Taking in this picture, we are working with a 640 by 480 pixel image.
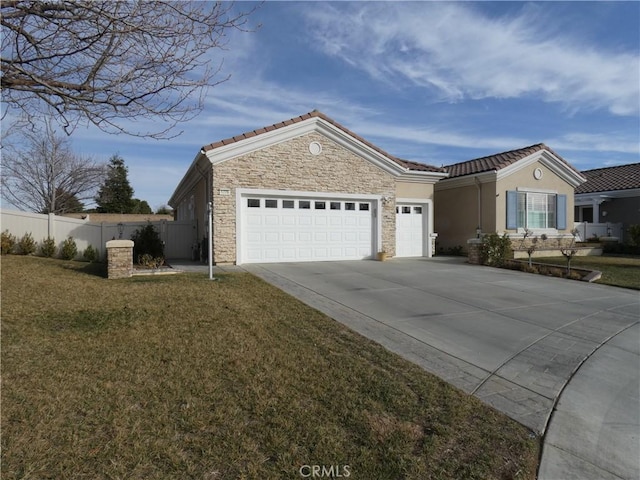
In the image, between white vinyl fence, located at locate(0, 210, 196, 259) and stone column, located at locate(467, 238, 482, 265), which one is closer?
white vinyl fence, located at locate(0, 210, 196, 259)

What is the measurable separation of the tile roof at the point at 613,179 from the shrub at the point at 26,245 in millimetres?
29364

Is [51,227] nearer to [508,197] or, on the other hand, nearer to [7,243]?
[7,243]

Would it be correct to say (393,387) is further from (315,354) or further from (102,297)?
(102,297)

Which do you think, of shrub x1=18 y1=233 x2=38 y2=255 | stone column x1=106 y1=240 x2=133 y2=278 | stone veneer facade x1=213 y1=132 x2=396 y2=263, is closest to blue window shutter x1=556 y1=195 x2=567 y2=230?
stone veneer facade x1=213 y1=132 x2=396 y2=263

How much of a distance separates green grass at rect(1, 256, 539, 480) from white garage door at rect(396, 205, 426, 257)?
11.5m

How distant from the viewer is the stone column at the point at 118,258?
9.79 metres

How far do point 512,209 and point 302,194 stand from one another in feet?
33.2

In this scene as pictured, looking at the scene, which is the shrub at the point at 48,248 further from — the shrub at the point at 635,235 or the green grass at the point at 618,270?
the shrub at the point at 635,235

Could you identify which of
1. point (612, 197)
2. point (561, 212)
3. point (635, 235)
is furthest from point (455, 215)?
point (612, 197)

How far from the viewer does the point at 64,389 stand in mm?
3674

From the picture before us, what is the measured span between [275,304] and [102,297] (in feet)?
10.9

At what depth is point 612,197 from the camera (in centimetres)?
2317

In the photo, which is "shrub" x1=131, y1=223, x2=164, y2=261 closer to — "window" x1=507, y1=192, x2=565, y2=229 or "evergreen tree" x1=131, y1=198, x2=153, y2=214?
"window" x1=507, y1=192, x2=565, y2=229

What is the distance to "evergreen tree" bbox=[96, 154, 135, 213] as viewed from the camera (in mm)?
38062
